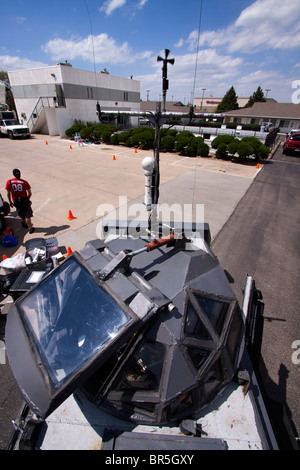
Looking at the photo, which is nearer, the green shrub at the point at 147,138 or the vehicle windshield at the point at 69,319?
Result: the vehicle windshield at the point at 69,319

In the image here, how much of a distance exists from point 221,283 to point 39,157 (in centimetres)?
1925

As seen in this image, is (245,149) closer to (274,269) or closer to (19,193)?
(274,269)

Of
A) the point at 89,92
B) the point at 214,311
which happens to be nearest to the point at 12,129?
the point at 89,92

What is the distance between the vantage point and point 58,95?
27312 millimetres

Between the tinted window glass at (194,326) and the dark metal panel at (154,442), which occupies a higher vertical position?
the tinted window glass at (194,326)

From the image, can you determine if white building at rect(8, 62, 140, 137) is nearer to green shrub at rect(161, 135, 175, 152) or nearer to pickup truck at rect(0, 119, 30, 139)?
pickup truck at rect(0, 119, 30, 139)

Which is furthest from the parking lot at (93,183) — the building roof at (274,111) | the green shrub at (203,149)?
the building roof at (274,111)

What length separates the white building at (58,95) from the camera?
2711 cm

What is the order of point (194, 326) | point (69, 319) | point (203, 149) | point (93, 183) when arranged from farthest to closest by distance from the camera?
point (203, 149), point (93, 183), point (194, 326), point (69, 319)

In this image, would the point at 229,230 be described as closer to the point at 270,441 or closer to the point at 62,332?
the point at 270,441

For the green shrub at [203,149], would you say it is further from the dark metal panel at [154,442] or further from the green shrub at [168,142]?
the dark metal panel at [154,442]

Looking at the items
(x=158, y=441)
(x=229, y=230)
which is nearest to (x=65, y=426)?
(x=158, y=441)

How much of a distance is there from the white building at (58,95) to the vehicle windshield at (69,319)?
28.6 metres

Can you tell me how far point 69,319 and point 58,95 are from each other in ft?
104
